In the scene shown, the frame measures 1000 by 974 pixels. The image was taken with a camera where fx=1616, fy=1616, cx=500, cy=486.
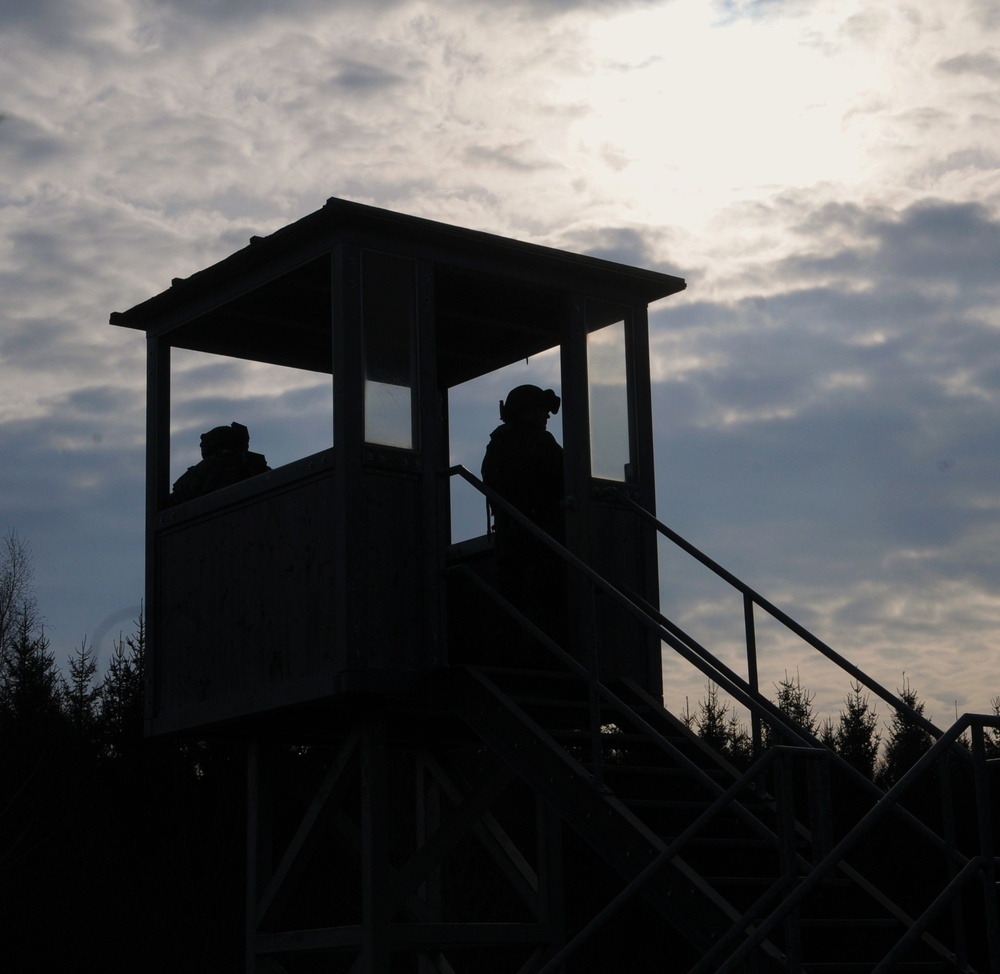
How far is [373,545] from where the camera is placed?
10.3 m

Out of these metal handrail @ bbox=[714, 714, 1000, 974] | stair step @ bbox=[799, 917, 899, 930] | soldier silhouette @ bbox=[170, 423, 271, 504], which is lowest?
stair step @ bbox=[799, 917, 899, 930]

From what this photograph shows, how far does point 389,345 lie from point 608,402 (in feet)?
5.96

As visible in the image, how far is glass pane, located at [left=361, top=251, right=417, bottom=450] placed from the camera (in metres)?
10.5

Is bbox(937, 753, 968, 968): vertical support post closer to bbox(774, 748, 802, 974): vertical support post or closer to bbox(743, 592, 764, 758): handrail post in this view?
bbox(774, 748, 802, 974): vertical support post

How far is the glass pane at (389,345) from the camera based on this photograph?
414 inches

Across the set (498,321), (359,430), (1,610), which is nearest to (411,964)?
(1,610)

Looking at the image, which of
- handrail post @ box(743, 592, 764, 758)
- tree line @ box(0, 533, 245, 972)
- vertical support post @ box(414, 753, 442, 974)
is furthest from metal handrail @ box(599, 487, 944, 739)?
tree line @ box(0, 533, 245, 972)

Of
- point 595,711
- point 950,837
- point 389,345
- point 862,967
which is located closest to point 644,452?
point 389,345

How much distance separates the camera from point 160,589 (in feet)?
39.5

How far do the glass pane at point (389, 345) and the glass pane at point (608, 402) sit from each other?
4.89 feet

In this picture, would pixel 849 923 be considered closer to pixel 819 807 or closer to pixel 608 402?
pixel 819 807

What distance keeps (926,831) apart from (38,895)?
78.4ft

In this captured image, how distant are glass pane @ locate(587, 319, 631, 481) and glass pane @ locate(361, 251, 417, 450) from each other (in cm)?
149

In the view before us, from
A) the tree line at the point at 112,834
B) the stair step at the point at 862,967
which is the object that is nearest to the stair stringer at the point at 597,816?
the stair step at the point at 862,967
